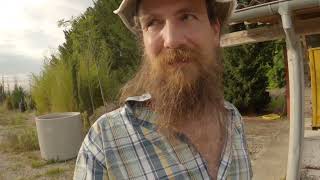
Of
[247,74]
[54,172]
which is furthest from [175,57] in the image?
[247,74]

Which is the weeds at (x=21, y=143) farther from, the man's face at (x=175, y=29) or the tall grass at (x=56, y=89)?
the man's face at (x=175, y=29)

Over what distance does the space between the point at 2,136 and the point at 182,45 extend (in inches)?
345

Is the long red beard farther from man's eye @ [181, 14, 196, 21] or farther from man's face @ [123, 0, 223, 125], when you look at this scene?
man's eye @ [181, 14, 196, 21]

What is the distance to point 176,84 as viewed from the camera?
1.19 meters

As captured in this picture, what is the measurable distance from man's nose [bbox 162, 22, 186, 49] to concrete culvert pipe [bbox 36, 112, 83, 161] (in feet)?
18.7

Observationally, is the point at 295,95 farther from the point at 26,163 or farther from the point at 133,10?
the point at 26,163

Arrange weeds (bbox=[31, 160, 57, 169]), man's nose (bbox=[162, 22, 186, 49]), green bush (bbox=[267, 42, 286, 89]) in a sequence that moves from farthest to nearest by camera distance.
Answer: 1. green bush (bbox=[267, 42, 286, 89])
2. weeds (bbox=[31, 160, 57, 169])
3. man's nose (bbox=[162, 22, 186, 49])

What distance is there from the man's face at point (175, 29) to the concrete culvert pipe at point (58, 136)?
563 cm

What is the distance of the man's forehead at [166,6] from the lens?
46.9 inches

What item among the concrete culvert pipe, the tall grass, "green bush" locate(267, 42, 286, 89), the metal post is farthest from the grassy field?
"green bush" locate(267, 42, 286, 89)

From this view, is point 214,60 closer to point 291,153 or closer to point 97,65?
point 291,153

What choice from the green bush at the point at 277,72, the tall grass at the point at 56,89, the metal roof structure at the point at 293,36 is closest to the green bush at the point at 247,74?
the green bush at the point at 277,72

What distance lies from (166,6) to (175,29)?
0.27 ft

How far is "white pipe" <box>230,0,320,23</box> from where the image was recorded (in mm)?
3629
